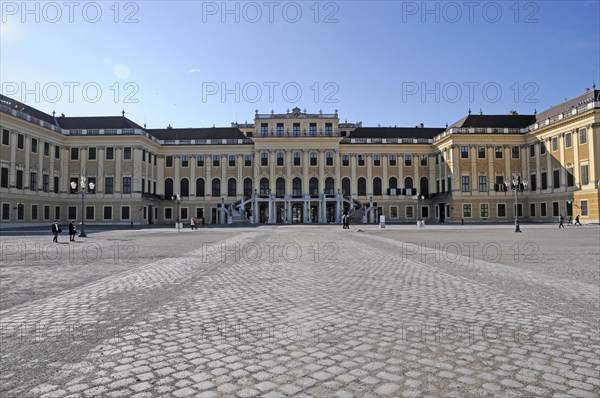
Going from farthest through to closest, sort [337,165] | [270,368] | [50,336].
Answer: [337,165], [50,336], [270,368]

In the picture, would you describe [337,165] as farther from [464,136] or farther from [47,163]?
[47,163]

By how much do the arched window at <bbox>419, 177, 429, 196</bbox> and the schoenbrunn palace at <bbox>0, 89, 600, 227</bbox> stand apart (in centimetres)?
16

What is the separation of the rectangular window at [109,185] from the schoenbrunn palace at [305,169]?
7.4 inches

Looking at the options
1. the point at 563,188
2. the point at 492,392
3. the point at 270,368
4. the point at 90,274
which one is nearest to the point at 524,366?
the point at 492,392

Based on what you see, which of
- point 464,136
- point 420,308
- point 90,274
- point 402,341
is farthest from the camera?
point 464,136

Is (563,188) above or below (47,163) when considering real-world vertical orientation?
below

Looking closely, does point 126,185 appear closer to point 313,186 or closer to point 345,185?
point 313,186

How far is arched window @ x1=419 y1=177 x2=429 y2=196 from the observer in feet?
216

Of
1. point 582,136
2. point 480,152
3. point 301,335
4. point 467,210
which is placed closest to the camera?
point 301,335

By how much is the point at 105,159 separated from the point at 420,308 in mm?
60330

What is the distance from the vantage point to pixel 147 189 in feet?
201

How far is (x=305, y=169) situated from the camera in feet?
212

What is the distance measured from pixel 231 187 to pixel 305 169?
39.3ft

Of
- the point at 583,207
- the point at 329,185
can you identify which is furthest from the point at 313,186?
the point at 583,207
